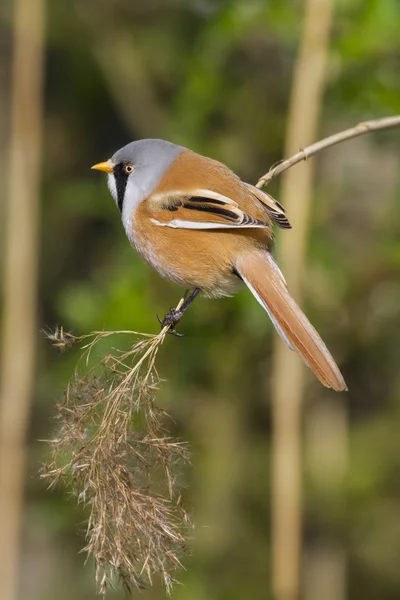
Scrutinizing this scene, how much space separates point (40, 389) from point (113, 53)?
2.29 metres

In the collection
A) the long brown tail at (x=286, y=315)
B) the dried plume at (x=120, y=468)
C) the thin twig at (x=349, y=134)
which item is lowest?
the dried plume at (x=120, y=468)

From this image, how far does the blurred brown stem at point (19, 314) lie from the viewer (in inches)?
218

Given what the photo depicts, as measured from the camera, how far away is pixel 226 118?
588 centimetres

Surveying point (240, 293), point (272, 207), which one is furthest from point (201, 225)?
point (240, 293)

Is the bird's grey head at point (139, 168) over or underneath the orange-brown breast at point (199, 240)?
over

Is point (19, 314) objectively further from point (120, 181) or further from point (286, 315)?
point (286, 315)

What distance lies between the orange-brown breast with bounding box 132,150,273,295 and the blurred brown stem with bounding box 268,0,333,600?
4.07 feet

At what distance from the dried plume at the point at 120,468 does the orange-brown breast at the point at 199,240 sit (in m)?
0.73

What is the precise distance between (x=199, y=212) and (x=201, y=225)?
0.05 metres

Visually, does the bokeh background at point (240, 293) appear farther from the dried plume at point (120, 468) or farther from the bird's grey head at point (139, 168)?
the dried plume at point (120, 468)

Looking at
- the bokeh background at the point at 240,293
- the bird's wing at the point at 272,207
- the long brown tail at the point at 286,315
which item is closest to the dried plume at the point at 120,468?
the long brown tail at the point at 286,315

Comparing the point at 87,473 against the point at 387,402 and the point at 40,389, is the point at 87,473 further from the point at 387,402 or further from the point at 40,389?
the point at 387,402

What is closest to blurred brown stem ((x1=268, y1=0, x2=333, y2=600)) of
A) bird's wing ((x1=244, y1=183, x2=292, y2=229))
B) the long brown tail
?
bird's wing ((x1=244, y1=183, x2=292, y2=229))

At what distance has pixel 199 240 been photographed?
355 centimetres
